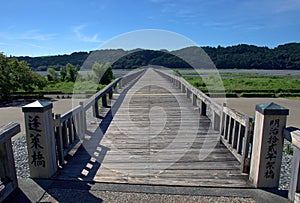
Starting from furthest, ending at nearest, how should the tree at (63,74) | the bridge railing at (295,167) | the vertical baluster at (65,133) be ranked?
the tree at (63,74), the vertical baluster at (65,133), the bridge railing at (295,167)

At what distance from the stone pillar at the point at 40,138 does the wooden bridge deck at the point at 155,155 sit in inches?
8.7

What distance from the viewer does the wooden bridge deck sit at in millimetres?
2727

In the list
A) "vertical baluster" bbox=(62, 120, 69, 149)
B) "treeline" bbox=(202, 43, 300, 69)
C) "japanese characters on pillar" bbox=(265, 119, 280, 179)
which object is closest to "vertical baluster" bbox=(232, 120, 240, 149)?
"japanese characters on pillar" bbox=(265, 119, 280, 179)

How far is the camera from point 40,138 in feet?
8.38

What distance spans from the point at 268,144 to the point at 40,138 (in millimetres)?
2632

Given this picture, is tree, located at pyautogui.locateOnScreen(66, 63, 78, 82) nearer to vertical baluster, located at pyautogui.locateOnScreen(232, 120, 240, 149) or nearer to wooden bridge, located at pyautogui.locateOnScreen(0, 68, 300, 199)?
wooden bridge, located at pyautogui.locateOnScreen(0, 68, 300, 199)

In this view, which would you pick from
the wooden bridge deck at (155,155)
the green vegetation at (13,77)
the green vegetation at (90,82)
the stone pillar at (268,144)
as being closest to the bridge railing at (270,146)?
the stone pillar at (268,144)

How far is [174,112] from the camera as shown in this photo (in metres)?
6.07

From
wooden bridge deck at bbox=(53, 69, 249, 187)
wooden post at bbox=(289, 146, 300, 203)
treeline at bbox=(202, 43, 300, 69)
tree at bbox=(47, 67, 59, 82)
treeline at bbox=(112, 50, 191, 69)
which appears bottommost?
wooden bridge deck at bbox=(53, 69, 249, 187)

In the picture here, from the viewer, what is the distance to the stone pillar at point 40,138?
2492mm

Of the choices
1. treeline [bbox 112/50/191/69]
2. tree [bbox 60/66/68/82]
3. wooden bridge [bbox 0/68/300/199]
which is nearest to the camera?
wooden bridge [bbox 0/68/300/199]

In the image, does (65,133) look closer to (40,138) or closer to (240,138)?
(40,138)

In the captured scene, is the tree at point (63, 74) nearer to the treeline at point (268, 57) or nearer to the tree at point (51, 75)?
the tree at point (51, 75)

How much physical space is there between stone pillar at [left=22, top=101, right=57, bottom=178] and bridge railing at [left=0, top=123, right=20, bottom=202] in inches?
7.7
